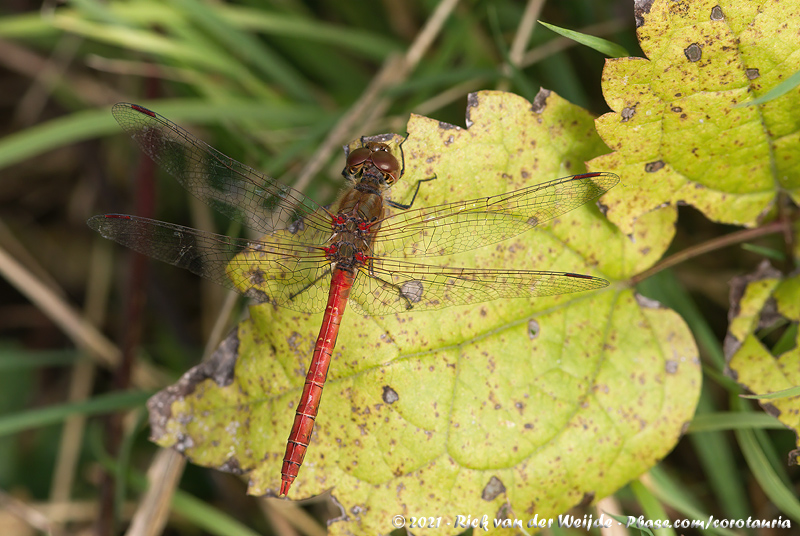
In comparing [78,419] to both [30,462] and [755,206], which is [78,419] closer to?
[30,462]

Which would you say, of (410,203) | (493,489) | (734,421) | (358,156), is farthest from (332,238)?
(734,421)

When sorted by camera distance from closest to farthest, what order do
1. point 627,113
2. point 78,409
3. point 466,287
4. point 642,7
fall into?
1. point 642,7
2. point 627,113
3. point 466,287
4. point 78,409

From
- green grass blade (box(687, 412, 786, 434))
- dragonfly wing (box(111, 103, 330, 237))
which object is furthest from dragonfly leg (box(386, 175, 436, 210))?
green grass blade (box(687, 412, 786, 434))

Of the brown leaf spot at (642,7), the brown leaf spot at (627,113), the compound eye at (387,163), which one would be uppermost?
the brown leaf spot at (642,7)

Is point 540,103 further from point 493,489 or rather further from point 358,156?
point 493,489

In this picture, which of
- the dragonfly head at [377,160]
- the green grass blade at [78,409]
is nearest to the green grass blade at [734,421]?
the dragonfly head at [377,160]

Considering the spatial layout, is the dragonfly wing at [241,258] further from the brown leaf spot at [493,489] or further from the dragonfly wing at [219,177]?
the brown leaf spot at [493,489]

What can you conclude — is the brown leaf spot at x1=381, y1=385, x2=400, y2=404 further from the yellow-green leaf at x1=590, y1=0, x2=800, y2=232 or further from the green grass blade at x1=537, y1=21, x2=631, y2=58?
the green grass blade at x1=537, y1=21, x2=631, y2=58
